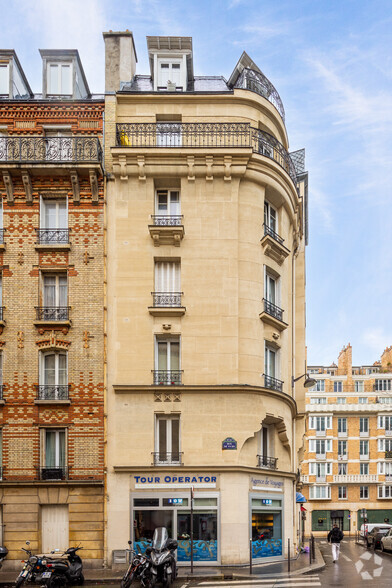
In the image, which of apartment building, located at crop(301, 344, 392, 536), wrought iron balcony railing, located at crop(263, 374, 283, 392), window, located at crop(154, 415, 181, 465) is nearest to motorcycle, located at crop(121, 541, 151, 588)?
window, located at crop(154, 415, 181, 465)

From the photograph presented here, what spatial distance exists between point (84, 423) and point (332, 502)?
56706mm

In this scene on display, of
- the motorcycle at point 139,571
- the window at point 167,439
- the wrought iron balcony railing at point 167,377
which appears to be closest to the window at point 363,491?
the window at point 167,439

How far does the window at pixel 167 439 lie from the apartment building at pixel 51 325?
6.62ft

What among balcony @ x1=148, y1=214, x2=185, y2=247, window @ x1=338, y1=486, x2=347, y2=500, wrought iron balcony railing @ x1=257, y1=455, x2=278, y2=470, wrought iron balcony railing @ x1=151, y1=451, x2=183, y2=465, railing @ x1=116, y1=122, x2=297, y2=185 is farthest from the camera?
window @ x1=338, y1=486, x2=347, y2=500

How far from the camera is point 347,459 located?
77.1 metres

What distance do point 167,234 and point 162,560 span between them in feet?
38.7

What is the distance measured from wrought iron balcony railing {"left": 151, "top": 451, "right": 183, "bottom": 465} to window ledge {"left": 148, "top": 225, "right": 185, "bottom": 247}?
7.58 meters

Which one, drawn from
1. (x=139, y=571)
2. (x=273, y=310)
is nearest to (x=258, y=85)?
(x=273, y=310)

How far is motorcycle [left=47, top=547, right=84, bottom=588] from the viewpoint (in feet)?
63.0

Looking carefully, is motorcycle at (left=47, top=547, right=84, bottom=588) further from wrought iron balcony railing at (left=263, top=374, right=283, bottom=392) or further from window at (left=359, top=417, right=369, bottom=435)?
window at (left=359, top=417, right=369, bottom=435)

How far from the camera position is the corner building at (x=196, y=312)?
24.7 meters

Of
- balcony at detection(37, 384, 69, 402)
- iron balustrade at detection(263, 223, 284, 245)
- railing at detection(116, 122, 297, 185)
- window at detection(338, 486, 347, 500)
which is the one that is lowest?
window at detection(338, 486, 347, 500)

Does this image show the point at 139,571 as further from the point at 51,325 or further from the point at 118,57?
the point at 118,57

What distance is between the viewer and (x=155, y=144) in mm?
27234
